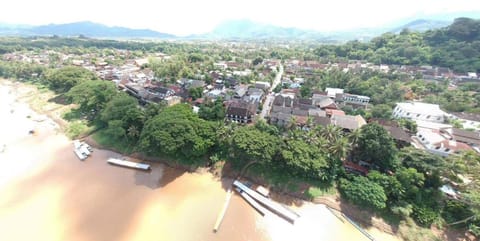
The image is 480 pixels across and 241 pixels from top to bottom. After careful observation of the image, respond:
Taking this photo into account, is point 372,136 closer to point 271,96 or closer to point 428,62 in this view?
point 271,96

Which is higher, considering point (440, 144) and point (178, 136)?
point (178, 136)

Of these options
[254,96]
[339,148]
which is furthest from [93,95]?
[339,148]

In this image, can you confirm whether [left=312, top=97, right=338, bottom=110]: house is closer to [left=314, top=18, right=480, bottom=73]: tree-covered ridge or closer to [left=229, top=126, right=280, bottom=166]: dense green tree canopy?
[left=229, top=126, right=280, bottom=166]: dense green tree canopy

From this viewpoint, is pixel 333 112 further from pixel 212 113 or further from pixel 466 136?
pixel 212 113

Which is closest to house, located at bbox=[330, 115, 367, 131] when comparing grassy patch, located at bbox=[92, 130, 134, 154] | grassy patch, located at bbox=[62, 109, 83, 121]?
grassy patch, located at bbox=[92, 130, 134, 154]

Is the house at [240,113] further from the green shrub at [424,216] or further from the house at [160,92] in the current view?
the green shrub at [424,216]

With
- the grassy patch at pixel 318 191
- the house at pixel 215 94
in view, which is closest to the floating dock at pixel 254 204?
the grassy patch at pixel 318 191
